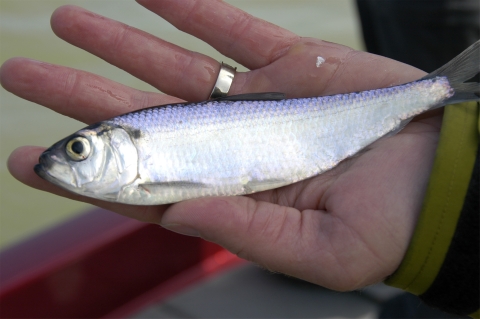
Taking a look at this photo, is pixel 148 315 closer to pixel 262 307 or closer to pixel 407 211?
pixel 262 307

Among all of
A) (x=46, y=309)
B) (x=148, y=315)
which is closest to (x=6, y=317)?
(x=46, y=309)

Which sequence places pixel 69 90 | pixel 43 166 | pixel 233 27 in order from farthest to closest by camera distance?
pixel 233 27 < pixel 69 90 < pixel 43 166

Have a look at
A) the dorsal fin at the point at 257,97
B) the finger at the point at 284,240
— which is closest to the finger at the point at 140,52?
the dorsal fin at the point at 257,97

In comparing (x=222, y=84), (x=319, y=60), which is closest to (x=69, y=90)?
(x=222, y=84)

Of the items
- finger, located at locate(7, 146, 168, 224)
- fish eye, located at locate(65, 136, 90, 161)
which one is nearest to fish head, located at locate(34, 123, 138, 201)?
fish eye, located at locate(65, 136, 90, 161)

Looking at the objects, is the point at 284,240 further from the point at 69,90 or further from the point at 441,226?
the point at 69,90

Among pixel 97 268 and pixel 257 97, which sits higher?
pixel 257 97

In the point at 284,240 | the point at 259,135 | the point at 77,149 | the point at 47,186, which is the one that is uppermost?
the point at 259,135
